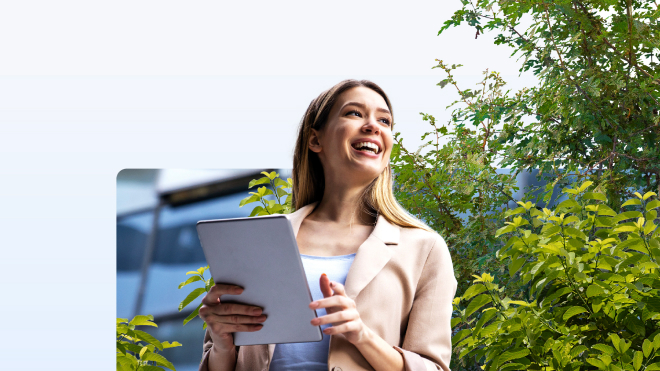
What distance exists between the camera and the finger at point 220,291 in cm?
114

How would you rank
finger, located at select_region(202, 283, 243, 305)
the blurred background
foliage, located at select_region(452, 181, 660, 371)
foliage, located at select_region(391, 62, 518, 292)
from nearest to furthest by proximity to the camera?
1. finger, located at select_region(202, 283, 243, 305)
2. foliage, located at select_region(452, 181, 660, 371)
3. foliage, located at select_region(391, 62, 518, 292)
4. the blurred background

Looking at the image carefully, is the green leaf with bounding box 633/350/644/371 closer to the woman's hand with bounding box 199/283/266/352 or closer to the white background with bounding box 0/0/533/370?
the woman's hand with bounding box 199/283/266/352

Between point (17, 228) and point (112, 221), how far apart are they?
30.5 inches

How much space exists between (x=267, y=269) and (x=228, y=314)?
0.50 ft

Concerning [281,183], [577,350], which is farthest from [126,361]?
[577,350]

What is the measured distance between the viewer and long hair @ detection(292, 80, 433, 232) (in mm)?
1458

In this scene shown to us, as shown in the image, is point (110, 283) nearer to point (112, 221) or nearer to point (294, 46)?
point (112, 221)

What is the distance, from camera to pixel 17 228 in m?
3.86

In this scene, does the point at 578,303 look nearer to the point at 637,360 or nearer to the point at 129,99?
the point at 637,360

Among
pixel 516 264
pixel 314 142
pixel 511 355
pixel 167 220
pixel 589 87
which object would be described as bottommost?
pixel 167 220

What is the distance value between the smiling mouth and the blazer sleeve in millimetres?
280

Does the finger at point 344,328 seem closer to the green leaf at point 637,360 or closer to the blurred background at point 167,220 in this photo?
the green leaf at point 637,360

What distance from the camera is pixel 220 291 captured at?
3.80ft

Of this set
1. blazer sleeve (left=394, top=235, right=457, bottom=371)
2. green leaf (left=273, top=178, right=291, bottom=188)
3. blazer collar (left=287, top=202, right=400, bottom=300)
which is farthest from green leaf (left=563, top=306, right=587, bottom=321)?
green leaf (left=273, top=178, right=291, bottom=188)
